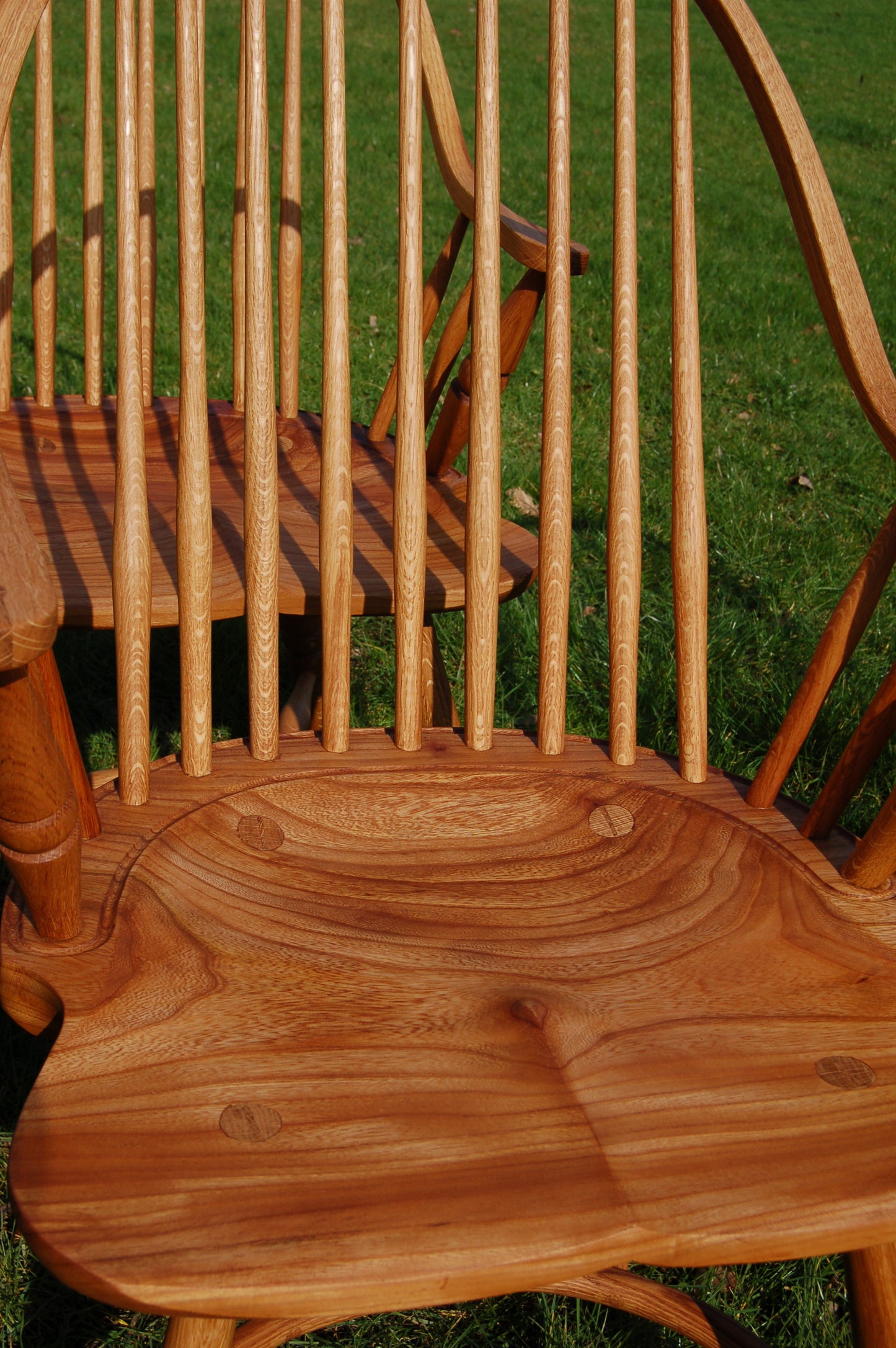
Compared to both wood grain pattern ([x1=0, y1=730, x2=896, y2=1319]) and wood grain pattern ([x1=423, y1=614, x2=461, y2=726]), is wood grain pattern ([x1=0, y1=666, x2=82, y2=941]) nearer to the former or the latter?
wood grain pattern ([x1=0, y1=730, x2=896, y2=1319])

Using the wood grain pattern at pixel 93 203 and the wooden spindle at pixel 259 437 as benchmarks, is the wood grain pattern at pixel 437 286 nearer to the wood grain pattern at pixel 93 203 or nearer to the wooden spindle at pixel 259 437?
the wood grain pattern at pixel 93 203

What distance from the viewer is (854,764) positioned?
1.11 metres

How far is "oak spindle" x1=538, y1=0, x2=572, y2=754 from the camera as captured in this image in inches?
48.1

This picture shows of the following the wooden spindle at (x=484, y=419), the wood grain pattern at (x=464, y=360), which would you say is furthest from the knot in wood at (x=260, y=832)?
the wood grain pattern at (x=464, y=360)

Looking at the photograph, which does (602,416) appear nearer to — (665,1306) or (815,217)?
(815,217)

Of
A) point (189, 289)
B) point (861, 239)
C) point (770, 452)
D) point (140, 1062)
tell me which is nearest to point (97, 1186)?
point (140, 1062)

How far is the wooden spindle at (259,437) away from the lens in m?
1.17

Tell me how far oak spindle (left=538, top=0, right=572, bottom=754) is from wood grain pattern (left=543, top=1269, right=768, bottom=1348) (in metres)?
0.57

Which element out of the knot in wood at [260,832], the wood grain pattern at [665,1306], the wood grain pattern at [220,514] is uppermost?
the wood grain pattern at [220,514]

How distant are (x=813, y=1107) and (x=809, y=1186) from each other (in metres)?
0.07

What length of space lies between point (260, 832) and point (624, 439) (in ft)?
1.75

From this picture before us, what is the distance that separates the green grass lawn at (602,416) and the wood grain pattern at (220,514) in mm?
639

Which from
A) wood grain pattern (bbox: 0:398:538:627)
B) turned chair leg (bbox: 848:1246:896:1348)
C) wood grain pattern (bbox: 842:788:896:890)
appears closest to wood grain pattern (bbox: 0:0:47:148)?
wood grain pattern (bbox: 0:398:538:627)

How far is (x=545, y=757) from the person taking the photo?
4.09ft
